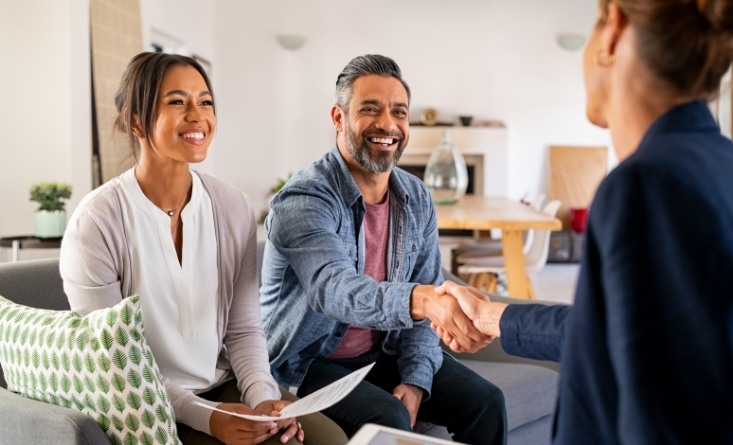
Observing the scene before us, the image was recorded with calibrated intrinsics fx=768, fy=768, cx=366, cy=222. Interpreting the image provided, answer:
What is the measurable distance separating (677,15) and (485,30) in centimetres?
804

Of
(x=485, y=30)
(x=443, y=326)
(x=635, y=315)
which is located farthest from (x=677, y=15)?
(x=485, y=30)

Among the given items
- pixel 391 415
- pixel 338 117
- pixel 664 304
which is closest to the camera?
pixel 664 304

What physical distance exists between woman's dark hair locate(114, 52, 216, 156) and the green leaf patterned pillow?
48 cm

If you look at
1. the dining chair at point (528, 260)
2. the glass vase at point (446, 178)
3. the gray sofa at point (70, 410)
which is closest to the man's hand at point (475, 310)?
the gray sofa at point (70, 410)

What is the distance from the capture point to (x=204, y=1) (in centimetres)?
770

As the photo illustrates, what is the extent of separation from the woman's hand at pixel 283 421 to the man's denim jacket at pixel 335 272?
0.79 ft

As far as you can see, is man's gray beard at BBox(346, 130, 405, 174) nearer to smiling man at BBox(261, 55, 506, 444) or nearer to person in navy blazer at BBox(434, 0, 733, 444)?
smiling man at BBox(261, 55, 506, 444)

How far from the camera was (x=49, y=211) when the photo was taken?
3906mm

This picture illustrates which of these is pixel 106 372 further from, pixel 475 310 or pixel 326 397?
pixel 475 310

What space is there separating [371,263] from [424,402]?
0.38 meters

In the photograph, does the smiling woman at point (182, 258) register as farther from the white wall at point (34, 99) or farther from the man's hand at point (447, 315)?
→ the white wall at point (34, 99)

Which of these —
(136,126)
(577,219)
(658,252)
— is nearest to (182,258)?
(136,126)

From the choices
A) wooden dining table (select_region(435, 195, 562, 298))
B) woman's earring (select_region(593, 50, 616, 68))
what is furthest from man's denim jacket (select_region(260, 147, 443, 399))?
wooden dining table (select_region(435, 195, 562, 298))

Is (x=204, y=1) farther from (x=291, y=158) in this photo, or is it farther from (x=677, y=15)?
(x=677, y=15)
